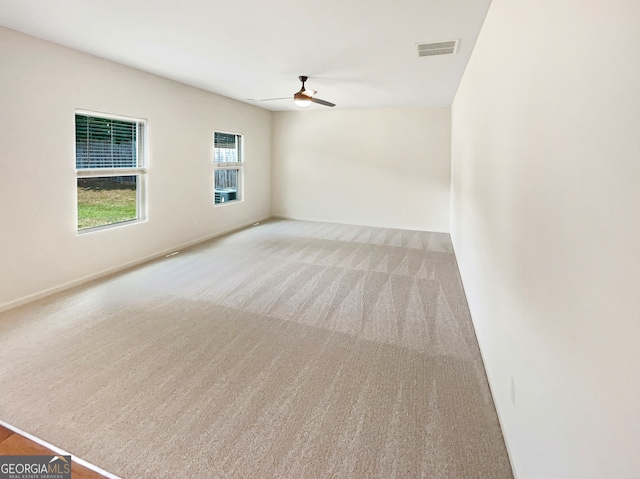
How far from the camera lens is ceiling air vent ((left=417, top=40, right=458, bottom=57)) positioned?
357 cm

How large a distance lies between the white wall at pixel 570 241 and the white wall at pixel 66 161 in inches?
167

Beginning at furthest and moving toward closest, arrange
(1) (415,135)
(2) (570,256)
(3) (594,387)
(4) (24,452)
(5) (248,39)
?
(1) (415,135)
(5) (248,39)
(4) (24,452)
(2) (570,256)
(3) (594,387)

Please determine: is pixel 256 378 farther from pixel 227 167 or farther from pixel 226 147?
pixel 226 147

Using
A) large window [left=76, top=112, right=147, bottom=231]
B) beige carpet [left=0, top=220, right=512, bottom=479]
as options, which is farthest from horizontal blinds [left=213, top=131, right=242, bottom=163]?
beige carpet [left=0, top=220, right=512, bottom=479]

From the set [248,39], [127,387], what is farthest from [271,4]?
[127,387]

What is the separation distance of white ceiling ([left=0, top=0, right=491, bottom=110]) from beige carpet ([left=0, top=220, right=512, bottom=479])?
2.62m

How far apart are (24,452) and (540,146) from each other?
276cm

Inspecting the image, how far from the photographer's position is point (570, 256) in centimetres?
108

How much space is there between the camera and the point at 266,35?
3.42 m

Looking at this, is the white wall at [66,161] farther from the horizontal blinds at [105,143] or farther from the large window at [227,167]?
the large window at [227,167]

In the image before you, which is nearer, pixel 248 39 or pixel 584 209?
pixel 584 209

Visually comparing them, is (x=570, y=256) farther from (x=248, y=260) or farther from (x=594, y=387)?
(x=248, y=260)

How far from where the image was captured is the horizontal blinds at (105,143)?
13.8ft

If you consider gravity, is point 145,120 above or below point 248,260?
above
